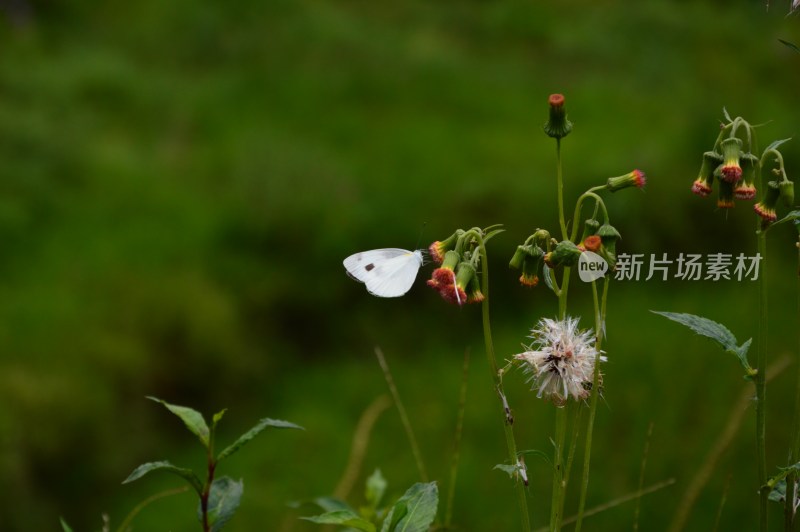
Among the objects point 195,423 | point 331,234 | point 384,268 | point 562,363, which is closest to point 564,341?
point 562,363

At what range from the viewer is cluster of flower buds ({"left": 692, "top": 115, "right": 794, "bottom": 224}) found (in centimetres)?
62

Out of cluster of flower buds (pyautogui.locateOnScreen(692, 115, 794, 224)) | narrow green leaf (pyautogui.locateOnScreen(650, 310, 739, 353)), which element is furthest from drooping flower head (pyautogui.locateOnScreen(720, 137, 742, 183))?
narrow green leaf (pyautogui.locateOnScreen(650, 310, 739, 353))

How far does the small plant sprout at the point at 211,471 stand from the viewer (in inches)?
24.3

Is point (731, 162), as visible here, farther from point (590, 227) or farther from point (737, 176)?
point (590, 227)

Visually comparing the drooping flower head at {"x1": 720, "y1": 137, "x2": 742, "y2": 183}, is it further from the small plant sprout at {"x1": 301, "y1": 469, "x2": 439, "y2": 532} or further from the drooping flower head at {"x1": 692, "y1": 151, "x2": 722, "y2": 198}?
the small plant sprout at {"x1": 301, "y1": 469, "x2": 439, "y2": 532}

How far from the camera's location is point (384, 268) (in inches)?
24.3

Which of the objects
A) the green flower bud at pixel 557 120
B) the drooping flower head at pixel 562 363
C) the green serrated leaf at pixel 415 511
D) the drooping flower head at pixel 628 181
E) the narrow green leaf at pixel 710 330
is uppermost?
the green flower bud at pixel 557 120

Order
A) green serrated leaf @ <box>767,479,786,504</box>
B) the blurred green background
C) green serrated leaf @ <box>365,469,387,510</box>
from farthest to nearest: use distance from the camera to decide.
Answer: the blurred green background → green serrated leaf @ <box>365,469,387,510</box> → green serrated leaf @ <box>767,479,786,504</box>

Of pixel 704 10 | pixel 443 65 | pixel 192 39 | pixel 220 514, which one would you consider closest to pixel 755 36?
pixel 704 10

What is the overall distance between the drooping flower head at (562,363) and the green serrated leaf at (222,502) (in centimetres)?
25

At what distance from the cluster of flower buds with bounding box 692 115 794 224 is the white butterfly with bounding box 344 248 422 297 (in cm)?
21

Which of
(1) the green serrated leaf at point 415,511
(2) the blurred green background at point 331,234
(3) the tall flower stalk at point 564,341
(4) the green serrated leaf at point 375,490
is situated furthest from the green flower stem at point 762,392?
(2) the blurred green background at point 331,234

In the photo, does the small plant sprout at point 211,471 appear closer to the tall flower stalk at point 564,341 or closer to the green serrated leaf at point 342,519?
the green serrated leaf at point 342,519

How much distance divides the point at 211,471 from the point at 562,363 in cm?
27
